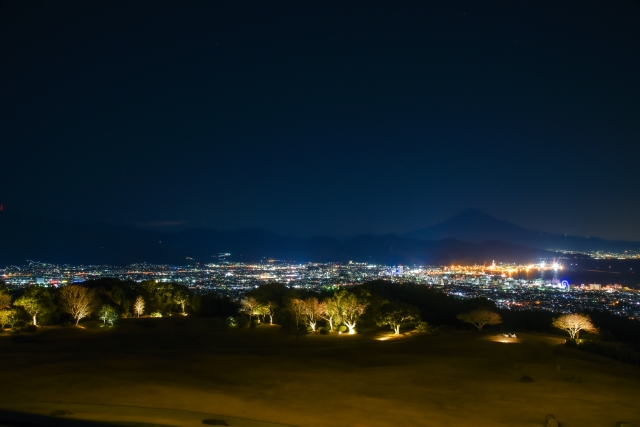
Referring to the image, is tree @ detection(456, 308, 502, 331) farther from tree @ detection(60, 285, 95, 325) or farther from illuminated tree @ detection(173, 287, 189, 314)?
tree @ detection(60, 285, 95, 325)

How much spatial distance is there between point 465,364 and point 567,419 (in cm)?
882

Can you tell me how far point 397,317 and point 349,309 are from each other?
4.29 meters

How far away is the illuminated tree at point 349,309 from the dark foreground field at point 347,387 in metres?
13.5

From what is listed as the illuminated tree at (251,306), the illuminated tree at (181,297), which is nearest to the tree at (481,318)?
the illuminated tree at (251,306)

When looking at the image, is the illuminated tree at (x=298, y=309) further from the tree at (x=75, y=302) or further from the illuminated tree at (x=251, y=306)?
the tree at (x=75, y=302)

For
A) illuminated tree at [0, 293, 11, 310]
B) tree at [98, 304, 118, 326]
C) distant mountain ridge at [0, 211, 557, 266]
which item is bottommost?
tree at [98, 304, 118, 326]

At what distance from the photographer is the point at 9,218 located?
13725cm

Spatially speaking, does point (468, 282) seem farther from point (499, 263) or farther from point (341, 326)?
point (341, 326)

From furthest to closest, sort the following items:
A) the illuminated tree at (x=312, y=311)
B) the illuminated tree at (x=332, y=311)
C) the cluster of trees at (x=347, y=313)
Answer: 1. the illuminated tree at (x=312, y=311)
2. the illuminated tree at (x=332, y=311)
3. the cluster of trees at (x=347, y=313)

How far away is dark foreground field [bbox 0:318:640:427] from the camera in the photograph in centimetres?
1288

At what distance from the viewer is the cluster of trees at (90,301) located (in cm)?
4003

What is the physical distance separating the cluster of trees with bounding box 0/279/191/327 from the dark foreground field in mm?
20032

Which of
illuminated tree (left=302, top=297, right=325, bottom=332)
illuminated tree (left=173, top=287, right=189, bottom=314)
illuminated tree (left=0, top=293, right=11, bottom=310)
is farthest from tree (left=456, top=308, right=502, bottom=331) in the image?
illuminated tree (left=0, top=293, right=11, bottom=310)

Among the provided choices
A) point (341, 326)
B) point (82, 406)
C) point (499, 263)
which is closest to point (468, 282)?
point (499, 263)
